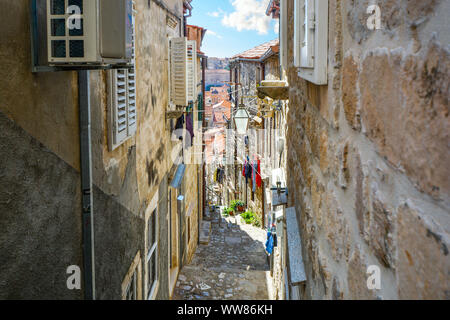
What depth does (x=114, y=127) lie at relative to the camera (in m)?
3.44

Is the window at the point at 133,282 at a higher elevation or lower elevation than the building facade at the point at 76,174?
lower

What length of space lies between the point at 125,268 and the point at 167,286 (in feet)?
10.5

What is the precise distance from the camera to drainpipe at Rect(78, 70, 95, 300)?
8.59ft

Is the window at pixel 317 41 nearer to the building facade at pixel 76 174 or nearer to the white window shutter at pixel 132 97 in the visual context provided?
the building facade at pixel 76 174

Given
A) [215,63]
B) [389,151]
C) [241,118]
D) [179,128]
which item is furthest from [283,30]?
[215,63]

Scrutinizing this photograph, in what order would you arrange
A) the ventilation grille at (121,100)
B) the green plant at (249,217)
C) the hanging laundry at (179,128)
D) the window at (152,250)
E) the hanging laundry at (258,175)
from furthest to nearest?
the green plant at (249,217) → the hanging laundry at (258,175) → the hanging laundry at (179,128) → the window at (152,250) → the ventilation grille at (121,100)

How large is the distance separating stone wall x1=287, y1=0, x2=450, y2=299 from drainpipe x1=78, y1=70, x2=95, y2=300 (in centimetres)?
162

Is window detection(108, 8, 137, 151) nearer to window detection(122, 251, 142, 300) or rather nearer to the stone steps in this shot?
window detection(122, 251, 142, 300)

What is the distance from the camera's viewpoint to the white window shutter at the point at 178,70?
7176mm

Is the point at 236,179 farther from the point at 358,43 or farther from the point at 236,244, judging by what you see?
the point at 358,43

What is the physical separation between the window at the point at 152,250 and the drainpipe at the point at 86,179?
249 centimetres

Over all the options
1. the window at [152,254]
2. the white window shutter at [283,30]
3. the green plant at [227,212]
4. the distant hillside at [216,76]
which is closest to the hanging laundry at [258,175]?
the green plant at [227,212]

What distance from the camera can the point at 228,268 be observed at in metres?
9.42
